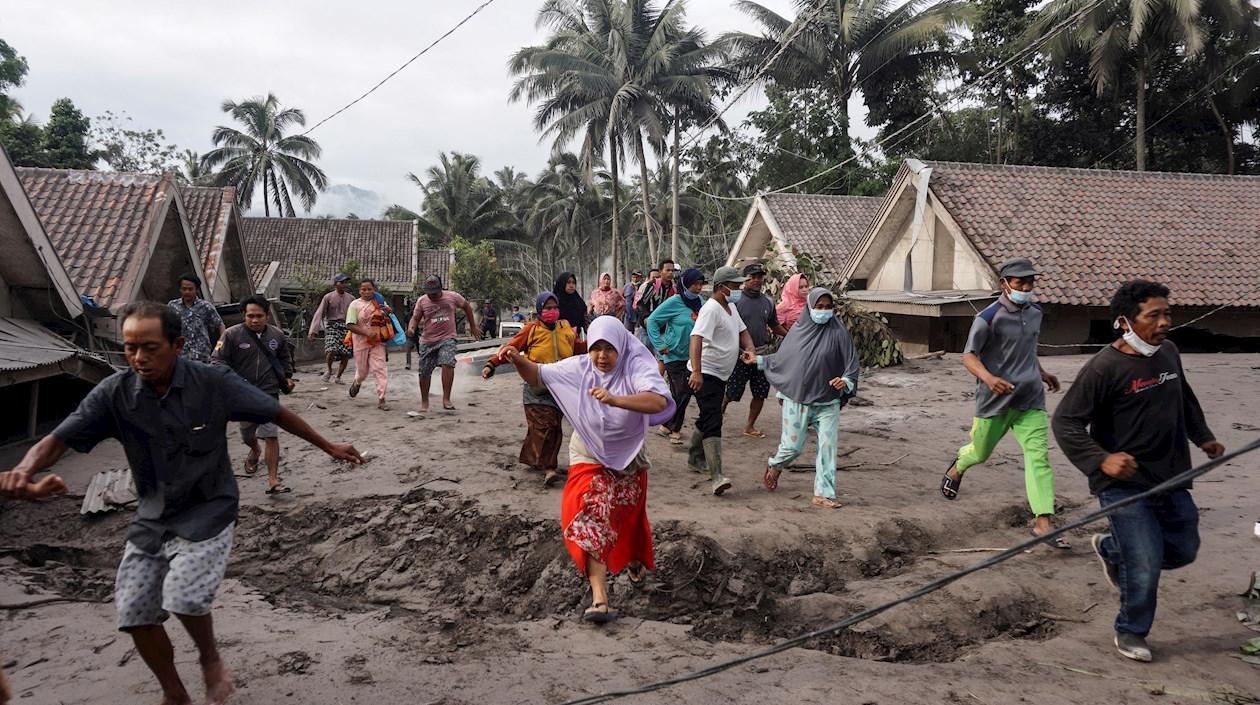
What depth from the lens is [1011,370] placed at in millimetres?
5422

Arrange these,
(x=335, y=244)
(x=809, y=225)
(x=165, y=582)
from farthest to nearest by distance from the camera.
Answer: (x=335, y=244)
(x=809, y=225)
(x=165, y=582)

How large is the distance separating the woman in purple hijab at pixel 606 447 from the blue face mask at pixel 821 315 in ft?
7.23

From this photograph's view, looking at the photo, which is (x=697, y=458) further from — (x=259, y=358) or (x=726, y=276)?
(x=259, y=358)

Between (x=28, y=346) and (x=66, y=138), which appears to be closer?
(x=28, y=346)

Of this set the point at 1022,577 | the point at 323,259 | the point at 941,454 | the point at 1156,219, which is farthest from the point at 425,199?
the point at 1022,577

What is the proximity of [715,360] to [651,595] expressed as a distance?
2.48m

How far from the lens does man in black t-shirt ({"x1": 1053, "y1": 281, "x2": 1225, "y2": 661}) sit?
11.7 ft

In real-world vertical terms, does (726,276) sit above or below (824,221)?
below

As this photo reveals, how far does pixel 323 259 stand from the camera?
104 feet

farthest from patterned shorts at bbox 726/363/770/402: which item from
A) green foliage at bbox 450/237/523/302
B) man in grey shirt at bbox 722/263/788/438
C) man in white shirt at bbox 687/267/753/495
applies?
green foliage at bbox 450/237/523/302

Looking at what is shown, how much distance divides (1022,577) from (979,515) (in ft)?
4.50

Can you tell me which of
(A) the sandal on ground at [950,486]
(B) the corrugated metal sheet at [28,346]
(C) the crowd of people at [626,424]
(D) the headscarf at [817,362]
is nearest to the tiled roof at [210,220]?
(B) the corrugated metal sheet at [28,346]

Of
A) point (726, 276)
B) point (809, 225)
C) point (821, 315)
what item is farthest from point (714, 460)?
point (809, 225)

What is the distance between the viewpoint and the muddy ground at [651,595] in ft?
11.5
